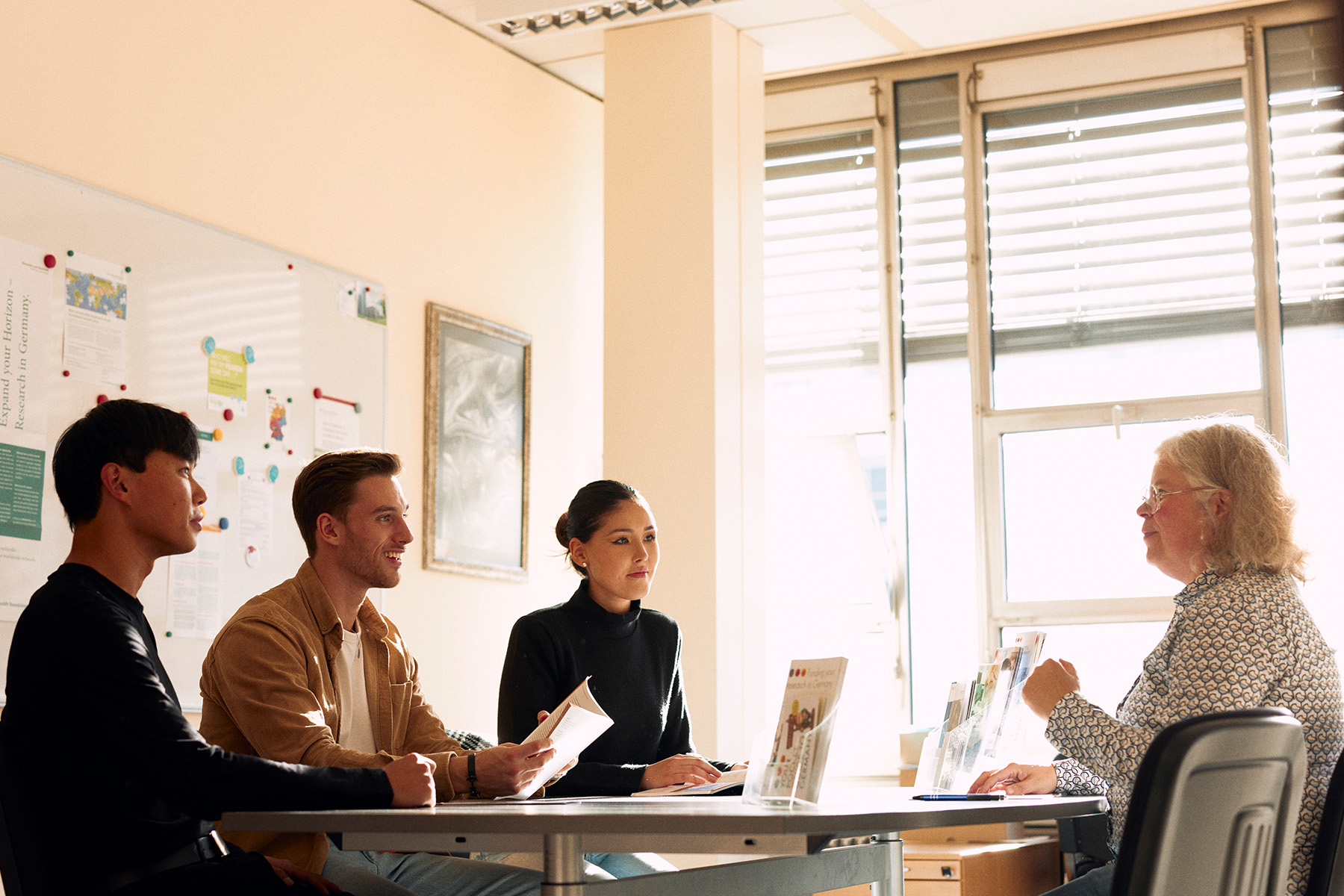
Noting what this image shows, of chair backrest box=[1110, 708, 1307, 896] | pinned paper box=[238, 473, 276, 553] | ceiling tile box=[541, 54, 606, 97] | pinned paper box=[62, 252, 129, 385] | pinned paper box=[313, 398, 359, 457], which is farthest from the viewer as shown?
ceiling tile box=[541, 54, 606, 97]

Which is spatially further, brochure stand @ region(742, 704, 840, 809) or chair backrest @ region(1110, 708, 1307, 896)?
brochure stand @ region(742, 704, 840, 809)

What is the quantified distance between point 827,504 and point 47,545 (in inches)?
118

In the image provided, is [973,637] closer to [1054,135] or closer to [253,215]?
[1054,135]

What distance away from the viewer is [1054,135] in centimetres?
546

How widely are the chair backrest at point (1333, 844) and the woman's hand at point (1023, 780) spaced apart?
575 mm

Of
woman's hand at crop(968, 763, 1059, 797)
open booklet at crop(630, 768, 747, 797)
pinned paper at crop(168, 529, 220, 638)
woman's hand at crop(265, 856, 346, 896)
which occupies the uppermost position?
pinned paper at crop(168, 529, 220, 638)

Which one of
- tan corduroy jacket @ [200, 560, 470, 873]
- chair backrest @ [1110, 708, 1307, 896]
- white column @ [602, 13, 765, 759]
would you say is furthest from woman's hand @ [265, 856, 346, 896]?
white column @ [602, 13, 765, 759]

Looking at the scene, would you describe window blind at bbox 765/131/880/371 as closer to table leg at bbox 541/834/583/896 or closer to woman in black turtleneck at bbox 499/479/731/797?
woman in black turtleneck at bbox 499/479/731/797

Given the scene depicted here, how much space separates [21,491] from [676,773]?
169 centimetres

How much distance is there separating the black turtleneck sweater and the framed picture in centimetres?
149

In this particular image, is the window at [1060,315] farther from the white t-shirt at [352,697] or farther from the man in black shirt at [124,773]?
the man in black shirt at [124,773]

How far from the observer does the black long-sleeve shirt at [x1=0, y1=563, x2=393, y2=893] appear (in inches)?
75.5

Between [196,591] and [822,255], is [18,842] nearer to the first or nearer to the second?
[196,591]

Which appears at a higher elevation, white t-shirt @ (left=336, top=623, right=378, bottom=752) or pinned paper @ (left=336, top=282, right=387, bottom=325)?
pinned paper @ (left=336, top=282, right=387, bottom=325)
